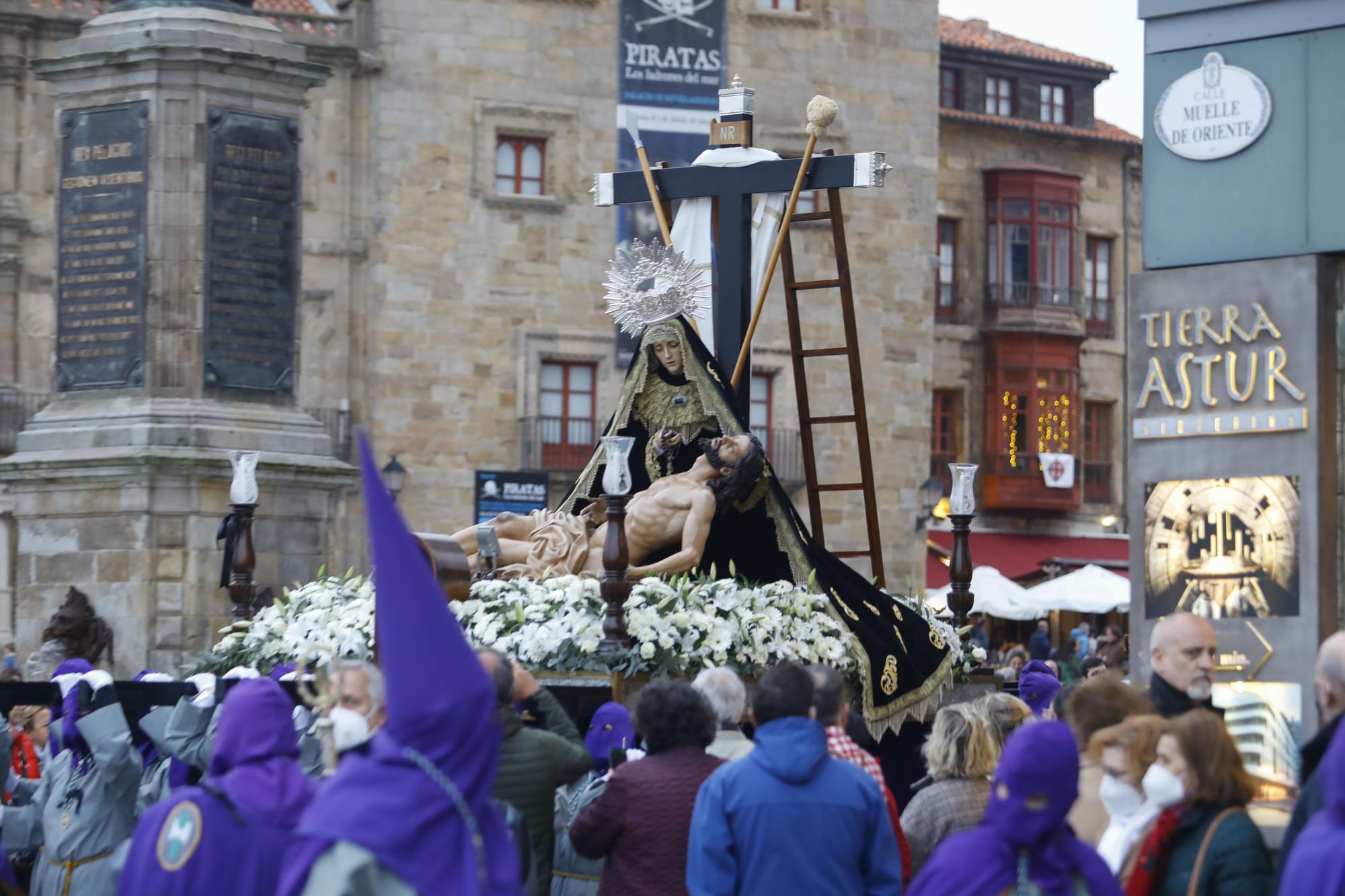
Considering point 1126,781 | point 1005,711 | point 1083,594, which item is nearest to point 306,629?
point 1005,711

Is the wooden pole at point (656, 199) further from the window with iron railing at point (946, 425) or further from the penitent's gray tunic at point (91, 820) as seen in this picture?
the window with iron railing at point (946, 425)

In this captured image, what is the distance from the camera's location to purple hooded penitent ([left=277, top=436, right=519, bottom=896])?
507 cm

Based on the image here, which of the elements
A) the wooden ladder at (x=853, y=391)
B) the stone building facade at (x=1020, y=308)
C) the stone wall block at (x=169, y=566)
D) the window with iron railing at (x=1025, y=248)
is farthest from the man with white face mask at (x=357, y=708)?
the window with iron railing at (x=1025, y=248)

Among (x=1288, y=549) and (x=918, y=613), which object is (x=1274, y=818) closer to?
(x=1288, y=549)

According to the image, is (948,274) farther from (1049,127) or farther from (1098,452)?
(1098,452)

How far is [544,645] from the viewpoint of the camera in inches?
455

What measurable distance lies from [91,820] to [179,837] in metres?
3.20

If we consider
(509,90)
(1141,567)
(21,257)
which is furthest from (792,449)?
(1141,567)

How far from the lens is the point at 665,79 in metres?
37.0

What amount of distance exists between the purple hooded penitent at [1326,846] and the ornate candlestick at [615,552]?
6352mm

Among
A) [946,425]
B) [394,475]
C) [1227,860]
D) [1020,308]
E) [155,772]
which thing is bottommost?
[155,772]

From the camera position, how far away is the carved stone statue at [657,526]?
41.4ft

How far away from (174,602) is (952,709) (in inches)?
338

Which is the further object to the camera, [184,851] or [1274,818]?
[1274,818]
